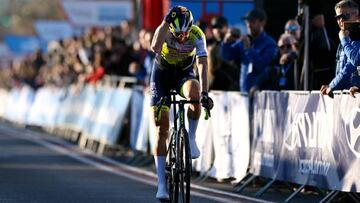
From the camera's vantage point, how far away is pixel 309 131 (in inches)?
522

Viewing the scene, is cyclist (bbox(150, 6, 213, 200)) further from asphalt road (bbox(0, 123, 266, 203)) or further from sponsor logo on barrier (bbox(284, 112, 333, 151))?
sponsor logo on barrier (bbox(284, 112, 333, 151))

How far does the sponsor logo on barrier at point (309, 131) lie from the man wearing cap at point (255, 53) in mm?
2297

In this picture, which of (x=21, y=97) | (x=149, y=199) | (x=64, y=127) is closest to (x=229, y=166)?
(x=149, y=199)

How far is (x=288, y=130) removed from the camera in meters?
13.9

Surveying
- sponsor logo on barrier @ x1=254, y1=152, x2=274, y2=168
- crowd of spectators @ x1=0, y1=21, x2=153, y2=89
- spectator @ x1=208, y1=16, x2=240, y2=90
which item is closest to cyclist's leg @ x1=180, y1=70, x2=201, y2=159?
sponsor logo on barrier @ x1=254, y1=152, x2=274, y2=168

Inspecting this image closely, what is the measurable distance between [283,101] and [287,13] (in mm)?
5508

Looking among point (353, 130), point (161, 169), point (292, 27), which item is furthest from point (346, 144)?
point (292, 27)

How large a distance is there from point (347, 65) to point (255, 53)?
3820 mm

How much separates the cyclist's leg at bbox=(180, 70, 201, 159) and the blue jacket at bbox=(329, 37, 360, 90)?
1.38 meters

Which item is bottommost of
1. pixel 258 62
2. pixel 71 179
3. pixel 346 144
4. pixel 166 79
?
pixel 71 179

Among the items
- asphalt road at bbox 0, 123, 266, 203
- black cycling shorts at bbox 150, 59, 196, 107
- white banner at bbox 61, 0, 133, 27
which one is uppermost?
white banner at bbox 61, 0, 133, 27

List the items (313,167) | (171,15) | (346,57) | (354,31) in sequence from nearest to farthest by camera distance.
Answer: (171,15), (354,31), (346,57), (313,167)

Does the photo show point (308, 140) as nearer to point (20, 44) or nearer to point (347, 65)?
point (347, 65)

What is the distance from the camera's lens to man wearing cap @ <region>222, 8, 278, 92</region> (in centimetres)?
1623
